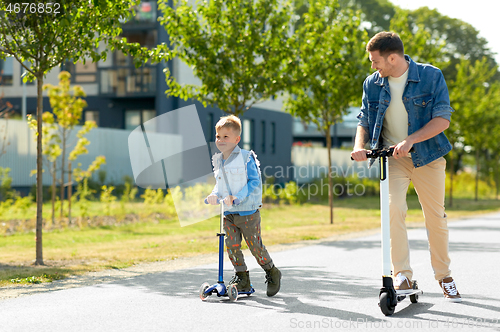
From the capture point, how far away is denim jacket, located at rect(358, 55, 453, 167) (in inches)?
212

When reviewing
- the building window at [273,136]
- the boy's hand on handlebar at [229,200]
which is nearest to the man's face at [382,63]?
the boy's hand on handlebar at [229,200]

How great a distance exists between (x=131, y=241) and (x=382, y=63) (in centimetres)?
872

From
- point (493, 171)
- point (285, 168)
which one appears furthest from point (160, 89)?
point (493, 171)

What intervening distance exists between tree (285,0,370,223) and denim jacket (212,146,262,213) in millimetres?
A: 9996

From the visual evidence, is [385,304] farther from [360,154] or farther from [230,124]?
[230,124]

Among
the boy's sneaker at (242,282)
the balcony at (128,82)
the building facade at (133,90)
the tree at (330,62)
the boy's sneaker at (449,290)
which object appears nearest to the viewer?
the boy's sneaker at (449,290)

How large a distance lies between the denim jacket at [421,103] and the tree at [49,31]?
4.86 metres

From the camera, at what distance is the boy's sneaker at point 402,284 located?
210 inches

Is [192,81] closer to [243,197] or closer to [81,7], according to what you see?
[81,7]

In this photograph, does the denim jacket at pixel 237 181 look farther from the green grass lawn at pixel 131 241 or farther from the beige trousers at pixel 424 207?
the green grass lawn at pixel 131 241

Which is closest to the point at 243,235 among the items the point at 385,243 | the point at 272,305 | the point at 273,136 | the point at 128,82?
the point at 272,305

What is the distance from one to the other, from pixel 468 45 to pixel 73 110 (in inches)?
1564

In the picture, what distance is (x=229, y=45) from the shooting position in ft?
43.1

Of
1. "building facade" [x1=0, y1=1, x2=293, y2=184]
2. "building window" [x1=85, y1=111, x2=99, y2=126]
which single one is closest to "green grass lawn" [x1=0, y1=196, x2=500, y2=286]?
"building facade" [x1=0, y1=1, x2=293, y2=184]
